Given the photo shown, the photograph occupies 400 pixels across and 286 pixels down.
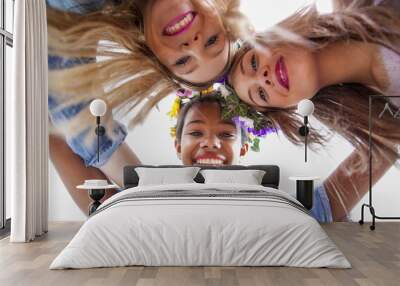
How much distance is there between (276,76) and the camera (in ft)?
23.6

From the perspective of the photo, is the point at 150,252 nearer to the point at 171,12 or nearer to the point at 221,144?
the point at 221,144

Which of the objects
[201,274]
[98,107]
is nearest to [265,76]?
[98,107]

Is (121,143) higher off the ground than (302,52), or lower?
lower

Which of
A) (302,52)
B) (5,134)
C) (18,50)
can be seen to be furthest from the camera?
(302,52)

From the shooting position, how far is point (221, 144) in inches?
284

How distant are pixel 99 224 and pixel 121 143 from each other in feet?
9.03

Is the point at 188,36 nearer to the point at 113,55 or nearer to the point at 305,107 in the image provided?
the point at 113,55

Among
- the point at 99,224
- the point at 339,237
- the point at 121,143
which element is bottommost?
the point at 339,237

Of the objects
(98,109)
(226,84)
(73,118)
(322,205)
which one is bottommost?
(322,205)

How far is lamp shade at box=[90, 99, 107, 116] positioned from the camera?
23.0ft

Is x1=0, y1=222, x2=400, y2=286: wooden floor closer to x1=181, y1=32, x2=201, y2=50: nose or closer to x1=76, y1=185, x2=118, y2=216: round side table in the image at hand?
x1=76, y1=185, x2=118, y2=216: round side table

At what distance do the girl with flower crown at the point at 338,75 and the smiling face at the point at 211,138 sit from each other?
17.4 inches

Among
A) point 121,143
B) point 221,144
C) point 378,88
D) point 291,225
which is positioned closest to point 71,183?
point 121,143

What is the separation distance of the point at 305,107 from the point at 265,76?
0.69 meters
